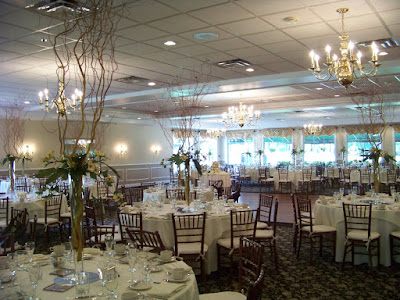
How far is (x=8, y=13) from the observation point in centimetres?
441

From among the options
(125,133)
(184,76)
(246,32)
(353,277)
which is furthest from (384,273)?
(125,133)

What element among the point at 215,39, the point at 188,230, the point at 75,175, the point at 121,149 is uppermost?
the point at 215,39

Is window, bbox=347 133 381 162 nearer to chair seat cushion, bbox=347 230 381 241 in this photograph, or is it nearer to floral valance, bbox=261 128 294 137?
floral valance, bbox=261 128 294 137

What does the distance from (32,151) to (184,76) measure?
8318 millimetres

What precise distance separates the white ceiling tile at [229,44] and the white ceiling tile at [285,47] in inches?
14.6

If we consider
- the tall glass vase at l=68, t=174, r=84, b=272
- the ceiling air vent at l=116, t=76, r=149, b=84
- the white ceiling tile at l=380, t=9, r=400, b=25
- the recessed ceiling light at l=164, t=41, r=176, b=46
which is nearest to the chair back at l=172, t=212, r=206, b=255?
the tall glass vase at l=68, t=174, r=84, b=272

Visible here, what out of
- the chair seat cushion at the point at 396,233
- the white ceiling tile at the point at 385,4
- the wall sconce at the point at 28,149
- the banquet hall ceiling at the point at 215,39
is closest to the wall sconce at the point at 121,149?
the wall sconce at the point at 28,149

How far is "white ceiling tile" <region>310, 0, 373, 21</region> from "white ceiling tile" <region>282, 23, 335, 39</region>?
0.93 ft

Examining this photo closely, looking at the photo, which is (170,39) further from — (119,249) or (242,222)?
(119,249)

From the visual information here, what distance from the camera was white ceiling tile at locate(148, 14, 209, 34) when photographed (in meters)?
4.71

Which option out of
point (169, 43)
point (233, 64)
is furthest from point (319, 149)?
point (169, 43)

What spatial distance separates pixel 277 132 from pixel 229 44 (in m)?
17.0

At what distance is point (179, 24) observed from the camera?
4906 millimetres

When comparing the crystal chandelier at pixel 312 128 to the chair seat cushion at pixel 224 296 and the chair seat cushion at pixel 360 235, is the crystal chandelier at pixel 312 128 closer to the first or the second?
the chair seat cushion at pixel 360 235
